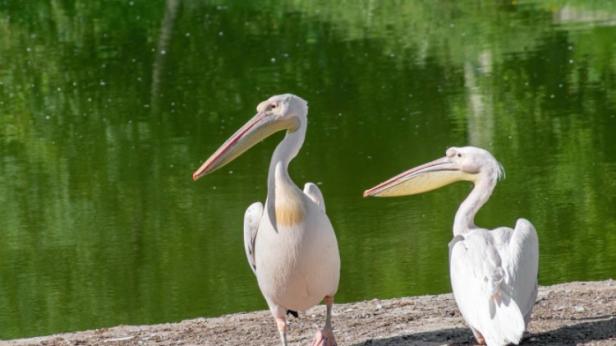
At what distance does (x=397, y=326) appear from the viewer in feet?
17.4

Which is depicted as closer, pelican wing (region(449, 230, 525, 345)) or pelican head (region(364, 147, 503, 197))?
pelican wing (region(449, 230, 525, 345))

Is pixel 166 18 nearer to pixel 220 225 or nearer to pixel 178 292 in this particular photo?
pixel 220 225

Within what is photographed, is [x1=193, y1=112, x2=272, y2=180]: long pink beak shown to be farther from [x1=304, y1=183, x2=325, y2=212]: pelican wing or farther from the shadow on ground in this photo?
the shadow on ground

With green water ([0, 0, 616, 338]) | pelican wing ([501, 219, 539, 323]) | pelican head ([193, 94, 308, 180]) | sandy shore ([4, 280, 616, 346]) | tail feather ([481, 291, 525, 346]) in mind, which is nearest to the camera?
tail feather ([481, 291, 525, 346])

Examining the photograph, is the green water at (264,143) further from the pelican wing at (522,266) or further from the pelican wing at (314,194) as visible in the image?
the pelican wing at (522,266)

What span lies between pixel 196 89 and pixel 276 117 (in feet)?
27.0

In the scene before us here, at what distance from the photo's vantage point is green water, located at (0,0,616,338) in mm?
7805

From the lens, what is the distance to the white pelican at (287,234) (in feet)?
16.2

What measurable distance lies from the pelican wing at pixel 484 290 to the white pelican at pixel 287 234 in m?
0.53

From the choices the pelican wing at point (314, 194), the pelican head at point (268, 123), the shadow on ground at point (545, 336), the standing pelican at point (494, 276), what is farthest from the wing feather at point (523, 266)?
the pelican head at point (268, 123)

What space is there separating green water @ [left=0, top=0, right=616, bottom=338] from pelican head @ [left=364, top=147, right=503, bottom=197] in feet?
6.41

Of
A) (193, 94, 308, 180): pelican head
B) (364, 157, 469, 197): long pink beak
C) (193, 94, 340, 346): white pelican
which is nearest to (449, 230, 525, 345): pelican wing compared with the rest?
(364, 157, 469, 197): long pink beak

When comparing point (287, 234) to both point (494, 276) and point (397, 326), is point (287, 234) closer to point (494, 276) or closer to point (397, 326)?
point (397, 326)

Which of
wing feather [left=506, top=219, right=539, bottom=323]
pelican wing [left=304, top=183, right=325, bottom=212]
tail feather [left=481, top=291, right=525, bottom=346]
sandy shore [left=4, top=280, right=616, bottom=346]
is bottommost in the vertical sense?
sandy shore [left=4, top=280, right=616, bottom=346]
